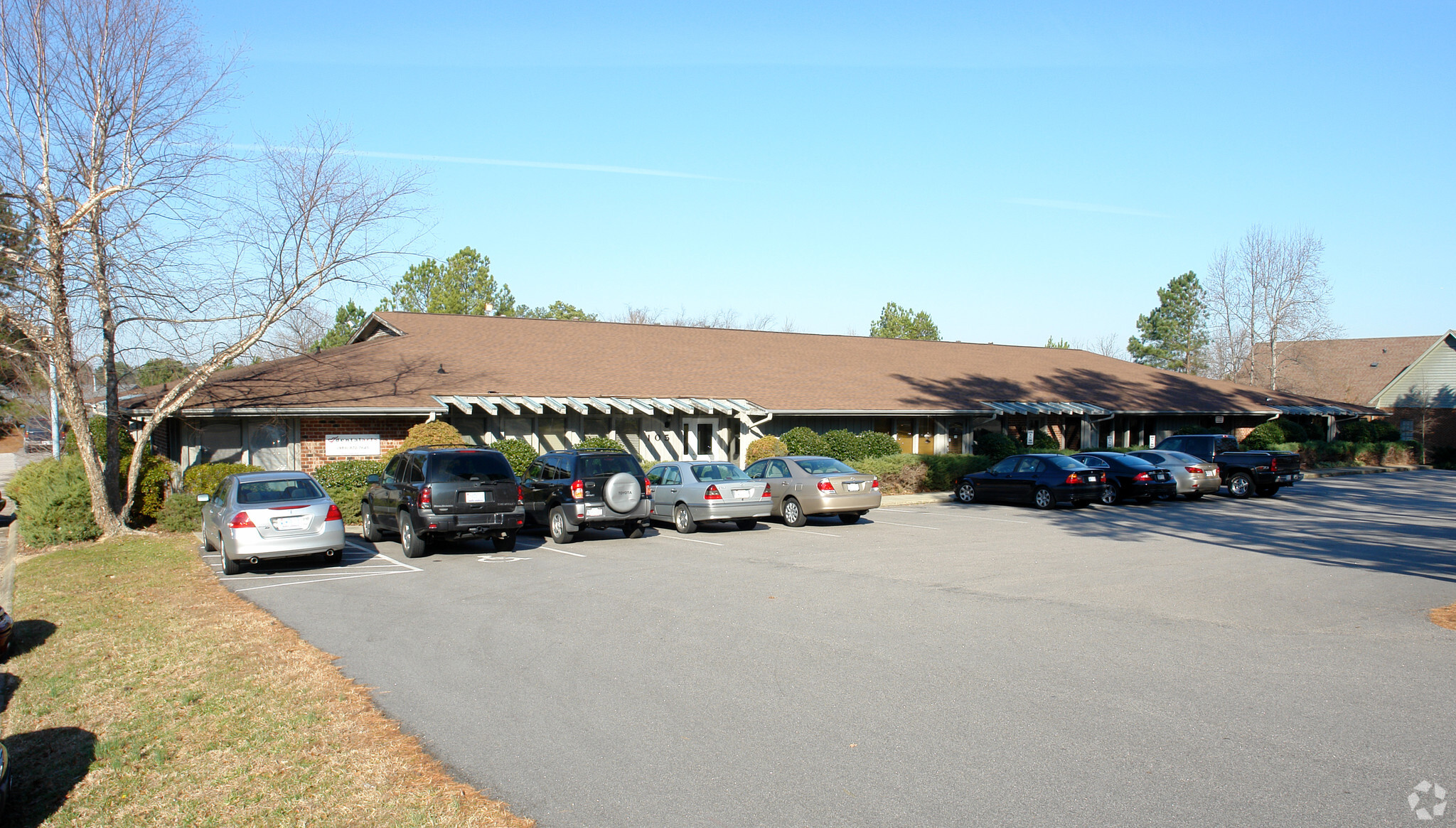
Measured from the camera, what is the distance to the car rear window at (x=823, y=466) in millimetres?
19734

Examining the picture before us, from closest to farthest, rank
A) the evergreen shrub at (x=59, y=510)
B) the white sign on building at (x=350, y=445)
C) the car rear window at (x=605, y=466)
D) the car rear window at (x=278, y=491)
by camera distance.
A: the car rear window at (x=278, y=491)
the car rear window at (x=605, y=466)
the evergreen shrub at (x=59, y=510)
the white sign on building at (x=350, y=445)

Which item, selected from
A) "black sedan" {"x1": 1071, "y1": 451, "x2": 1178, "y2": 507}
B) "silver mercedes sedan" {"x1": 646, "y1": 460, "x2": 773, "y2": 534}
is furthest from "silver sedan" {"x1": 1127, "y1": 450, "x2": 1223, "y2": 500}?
"silver mercedes sedan" {"x1": 646, "y1": 460, "x2": 773, "y2": 534}

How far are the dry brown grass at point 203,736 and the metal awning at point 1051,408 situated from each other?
27.5m

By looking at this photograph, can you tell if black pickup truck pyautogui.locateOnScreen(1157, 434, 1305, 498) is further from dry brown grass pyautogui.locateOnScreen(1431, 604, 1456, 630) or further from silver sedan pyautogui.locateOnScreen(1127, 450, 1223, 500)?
dry brown grass pyautogui.locateOnScreen(1431, 604, 1456, 630)

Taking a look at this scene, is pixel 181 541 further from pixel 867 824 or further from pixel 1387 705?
pixel 1387 705

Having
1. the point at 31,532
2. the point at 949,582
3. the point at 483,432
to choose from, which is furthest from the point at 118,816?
the point at 483,432

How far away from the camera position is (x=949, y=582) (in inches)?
479

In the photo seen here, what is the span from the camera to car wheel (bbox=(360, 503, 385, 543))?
1745 centimetres

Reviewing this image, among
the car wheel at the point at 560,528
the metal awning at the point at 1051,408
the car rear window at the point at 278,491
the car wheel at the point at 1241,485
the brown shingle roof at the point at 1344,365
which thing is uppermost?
the brown shingle roof at the point at 1344,365

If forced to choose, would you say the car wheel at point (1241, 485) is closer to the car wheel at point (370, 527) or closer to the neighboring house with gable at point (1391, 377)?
the car wheel at point (370, 527)

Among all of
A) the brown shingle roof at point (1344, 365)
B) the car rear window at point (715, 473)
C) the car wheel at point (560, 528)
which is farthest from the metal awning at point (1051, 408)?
the brown shingle roof at point (1344, 365)

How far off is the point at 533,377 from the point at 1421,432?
49.2m

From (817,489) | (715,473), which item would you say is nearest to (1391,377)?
(817,489)

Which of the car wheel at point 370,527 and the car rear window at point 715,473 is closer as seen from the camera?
the car wheel at point 370,527
